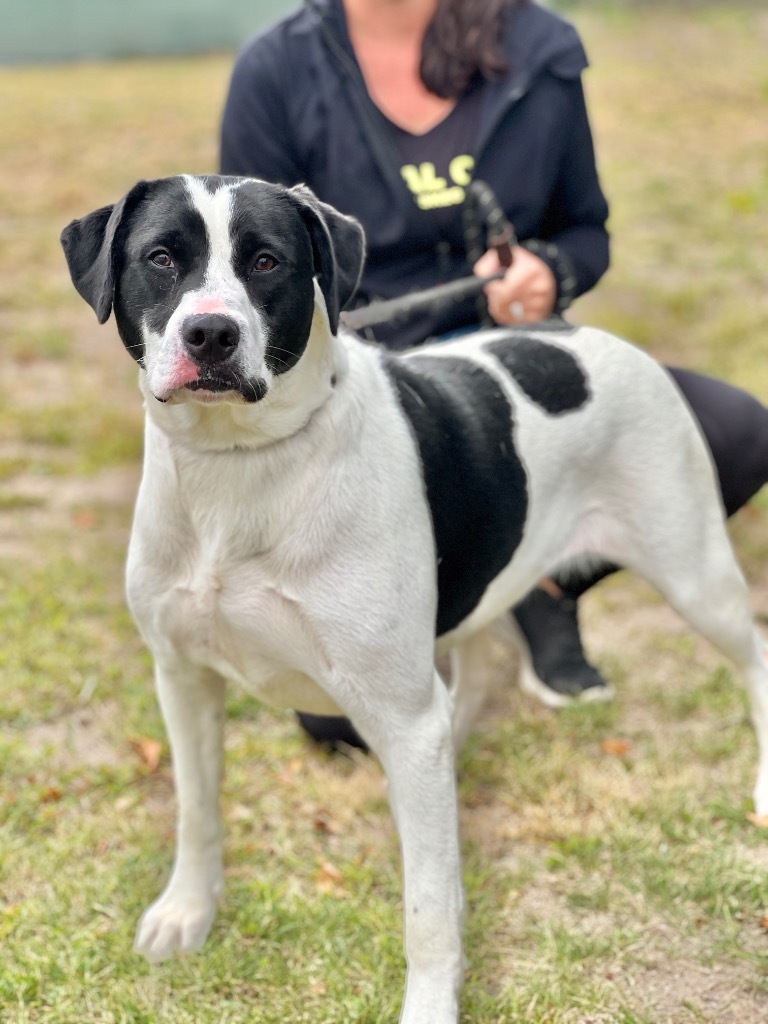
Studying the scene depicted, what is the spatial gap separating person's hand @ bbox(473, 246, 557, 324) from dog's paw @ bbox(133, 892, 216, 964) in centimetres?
169

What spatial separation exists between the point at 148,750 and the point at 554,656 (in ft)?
3.95

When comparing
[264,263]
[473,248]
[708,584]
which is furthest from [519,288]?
[264,263]

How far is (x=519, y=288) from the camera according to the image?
3254mm

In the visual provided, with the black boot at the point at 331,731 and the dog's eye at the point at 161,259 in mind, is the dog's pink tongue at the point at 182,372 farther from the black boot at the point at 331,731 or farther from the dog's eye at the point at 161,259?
the black boot at the point at 331,731

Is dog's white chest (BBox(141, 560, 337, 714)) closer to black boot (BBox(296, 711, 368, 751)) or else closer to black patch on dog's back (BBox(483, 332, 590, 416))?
black patch on dog's back (BBox(483, 332, 590, 416))

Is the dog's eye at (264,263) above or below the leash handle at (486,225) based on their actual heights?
above

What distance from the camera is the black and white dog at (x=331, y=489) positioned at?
6.57ft

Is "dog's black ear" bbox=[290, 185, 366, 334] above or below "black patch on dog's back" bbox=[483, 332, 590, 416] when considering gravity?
above

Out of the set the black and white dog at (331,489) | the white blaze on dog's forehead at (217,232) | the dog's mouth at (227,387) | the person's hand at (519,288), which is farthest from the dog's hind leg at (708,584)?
the white blaze on dog's forehead at (217,232)

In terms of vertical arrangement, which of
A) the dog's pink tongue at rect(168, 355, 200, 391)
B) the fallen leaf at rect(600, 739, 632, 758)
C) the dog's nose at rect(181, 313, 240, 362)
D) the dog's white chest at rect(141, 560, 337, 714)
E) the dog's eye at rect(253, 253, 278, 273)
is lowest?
the fallen leaf at rect(600, 739, 632, 758)

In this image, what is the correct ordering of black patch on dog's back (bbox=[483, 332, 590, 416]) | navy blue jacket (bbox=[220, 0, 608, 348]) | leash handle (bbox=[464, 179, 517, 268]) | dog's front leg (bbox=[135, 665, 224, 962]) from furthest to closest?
1. navy blue jacket (bbox=[220, 0, 608, 348])
2. leash handle (bbox=[464, 179, 517, 268])
3. black patch on dog's back (bbox=[483, 332, 590, 416])
4. dog's front leg (bbox=[135, 665, 224, 962])

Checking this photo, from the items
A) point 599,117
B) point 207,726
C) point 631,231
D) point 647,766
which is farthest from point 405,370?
point 599,117

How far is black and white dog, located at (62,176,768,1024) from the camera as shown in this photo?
2004 mm

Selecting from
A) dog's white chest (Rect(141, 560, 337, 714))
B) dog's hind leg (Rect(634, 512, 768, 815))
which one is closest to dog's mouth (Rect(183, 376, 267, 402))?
dog's white chest (Rect(141, 560, 337, 714))
